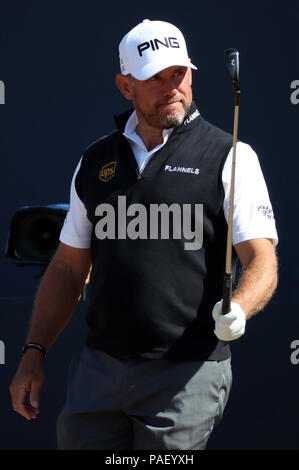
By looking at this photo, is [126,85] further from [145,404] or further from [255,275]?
[145,404]

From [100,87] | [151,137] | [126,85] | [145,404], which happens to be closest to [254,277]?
[145,404]

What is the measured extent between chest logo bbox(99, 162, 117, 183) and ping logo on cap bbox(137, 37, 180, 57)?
0.33 m

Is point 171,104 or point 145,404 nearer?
point 145,404

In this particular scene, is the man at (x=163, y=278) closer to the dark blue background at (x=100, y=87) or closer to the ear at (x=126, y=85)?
the ear at (x=126, y=85)

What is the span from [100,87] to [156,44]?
2573mm

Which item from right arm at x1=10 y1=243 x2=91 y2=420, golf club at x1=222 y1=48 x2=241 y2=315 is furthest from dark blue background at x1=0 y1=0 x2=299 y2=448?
golf club at x1=222 y1=48 x2=241 y2=315

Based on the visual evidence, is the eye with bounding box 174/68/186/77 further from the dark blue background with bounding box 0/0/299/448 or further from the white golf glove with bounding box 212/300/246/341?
the dark blue background with bounding box 0/0/299/448

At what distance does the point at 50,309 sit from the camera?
7.78 feet

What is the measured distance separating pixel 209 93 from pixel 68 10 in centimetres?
97

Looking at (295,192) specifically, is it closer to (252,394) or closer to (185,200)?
(252,394)

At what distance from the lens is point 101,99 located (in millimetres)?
4828

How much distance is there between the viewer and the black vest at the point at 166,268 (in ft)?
6.88

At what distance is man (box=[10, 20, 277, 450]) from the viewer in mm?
2084
